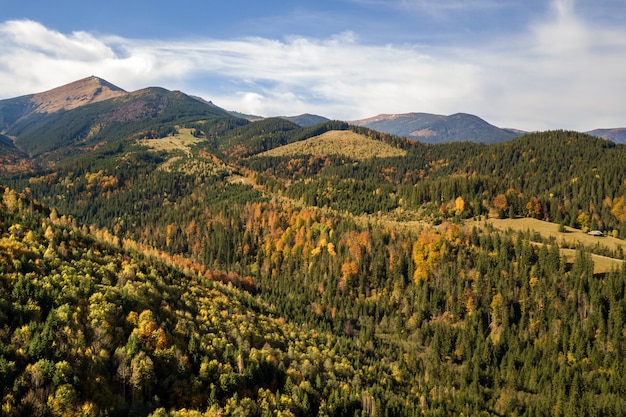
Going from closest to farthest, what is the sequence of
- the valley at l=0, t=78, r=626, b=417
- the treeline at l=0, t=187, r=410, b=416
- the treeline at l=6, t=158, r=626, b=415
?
the treeline at l=0, t=187, r=410, b=416
the valley at l=0, t=78, r=626, b=417
the treeline at l=6, t=158, r=626, b=415

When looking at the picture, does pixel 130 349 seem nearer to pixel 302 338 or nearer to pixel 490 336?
pixel 302 338

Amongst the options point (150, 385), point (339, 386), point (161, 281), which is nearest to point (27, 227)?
point (161, 281)

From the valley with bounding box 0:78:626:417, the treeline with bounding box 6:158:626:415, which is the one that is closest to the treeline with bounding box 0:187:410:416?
the valley with bounding box 0:78:626:417

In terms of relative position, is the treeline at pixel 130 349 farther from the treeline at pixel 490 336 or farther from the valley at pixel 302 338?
the treeline at pixel 490 336

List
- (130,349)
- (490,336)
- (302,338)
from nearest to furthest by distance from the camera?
(130,349) → (302,338) → (490,336)

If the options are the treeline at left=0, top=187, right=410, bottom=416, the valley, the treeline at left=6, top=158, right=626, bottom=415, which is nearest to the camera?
the treeline at left=0, top=187, right=410, bottom=416

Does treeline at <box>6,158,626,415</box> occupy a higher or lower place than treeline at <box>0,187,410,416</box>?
lower

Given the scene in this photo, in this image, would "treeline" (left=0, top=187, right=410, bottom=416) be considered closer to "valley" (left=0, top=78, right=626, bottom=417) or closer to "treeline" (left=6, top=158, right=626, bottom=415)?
"valley" (left=0, top=78, right=626, bottom=417)

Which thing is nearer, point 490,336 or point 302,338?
point 302,338

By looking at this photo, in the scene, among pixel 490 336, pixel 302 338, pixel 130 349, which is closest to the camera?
pixel 130 349

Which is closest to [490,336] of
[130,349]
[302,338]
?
[302,338]

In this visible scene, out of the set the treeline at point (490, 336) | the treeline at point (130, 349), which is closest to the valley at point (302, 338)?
the treeline at point (130, 349)

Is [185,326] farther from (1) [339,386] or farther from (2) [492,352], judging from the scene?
(2) [492,352]
